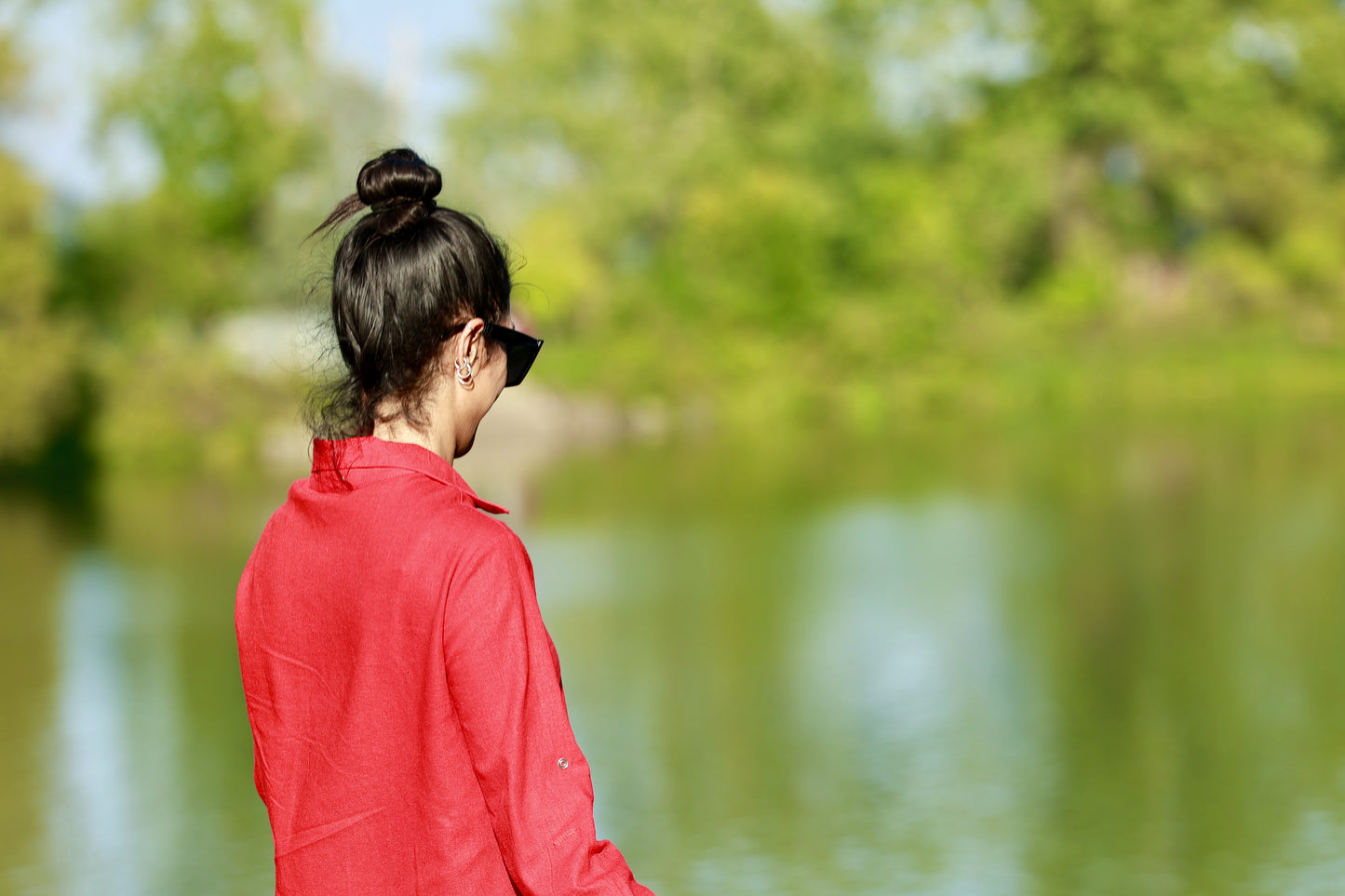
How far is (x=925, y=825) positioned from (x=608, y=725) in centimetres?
167

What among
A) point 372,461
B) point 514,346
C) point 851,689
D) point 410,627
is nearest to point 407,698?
point 410,627

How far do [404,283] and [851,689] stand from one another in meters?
5.74

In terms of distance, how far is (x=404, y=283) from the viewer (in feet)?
3.79

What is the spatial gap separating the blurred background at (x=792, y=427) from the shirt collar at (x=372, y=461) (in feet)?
0.89

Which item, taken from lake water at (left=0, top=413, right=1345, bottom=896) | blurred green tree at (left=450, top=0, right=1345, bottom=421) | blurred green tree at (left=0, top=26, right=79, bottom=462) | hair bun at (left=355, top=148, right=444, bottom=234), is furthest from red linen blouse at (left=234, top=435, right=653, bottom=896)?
blurred green tree at (left=450, top=0, right=1345, bottom=421)

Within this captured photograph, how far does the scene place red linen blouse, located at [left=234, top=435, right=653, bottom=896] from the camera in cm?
110

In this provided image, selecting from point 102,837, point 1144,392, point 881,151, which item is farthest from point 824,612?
point 881,151

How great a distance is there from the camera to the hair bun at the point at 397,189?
117 cm

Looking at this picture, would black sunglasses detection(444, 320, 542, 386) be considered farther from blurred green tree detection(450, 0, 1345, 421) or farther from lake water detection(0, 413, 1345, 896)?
blurred green tree detection(450, 0, 1345, 421)

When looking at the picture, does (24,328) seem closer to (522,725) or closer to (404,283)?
(404,283)

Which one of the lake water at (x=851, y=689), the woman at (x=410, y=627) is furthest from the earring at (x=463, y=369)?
the lake water at (x=851, y=689)

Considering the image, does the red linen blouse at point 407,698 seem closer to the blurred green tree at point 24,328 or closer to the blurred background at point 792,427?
the blurred background at point 792,427

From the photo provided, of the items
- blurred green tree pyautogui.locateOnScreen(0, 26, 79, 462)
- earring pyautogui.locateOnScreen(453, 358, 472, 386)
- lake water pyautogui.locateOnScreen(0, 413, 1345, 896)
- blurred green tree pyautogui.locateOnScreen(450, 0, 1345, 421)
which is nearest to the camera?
earring pyautogui.locateOnScreen(453, 358, 472, 386)

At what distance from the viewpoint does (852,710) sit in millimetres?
6336
